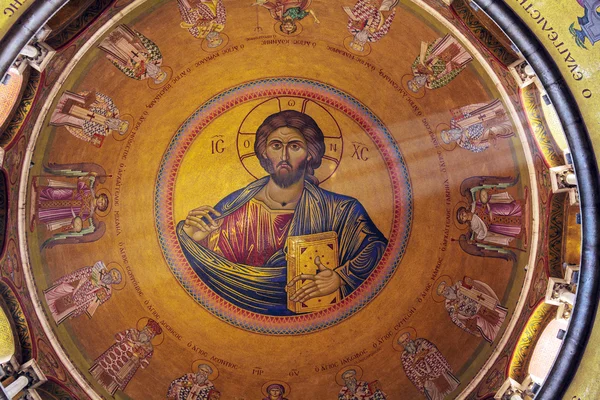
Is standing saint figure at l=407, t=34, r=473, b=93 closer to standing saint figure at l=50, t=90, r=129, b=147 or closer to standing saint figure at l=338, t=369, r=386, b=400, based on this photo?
standing saint figure at l=50, t=90, r=129, b=147

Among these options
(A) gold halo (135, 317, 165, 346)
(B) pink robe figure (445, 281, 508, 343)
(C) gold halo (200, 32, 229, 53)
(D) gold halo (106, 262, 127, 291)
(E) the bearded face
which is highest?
(C) gold halo (200, 32, 229, 53)

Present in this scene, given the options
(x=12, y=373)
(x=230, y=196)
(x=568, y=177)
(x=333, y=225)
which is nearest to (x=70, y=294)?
(x=12, y=373)

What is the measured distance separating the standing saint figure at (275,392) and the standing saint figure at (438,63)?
26.1 ft

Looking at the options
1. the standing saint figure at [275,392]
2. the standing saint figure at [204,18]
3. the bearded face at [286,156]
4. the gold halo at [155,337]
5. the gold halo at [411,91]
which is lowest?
the standing saint figure at [275,392]

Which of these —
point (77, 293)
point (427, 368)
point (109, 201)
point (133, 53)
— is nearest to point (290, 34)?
point (133, 53)

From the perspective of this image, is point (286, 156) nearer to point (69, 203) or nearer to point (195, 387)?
point (69, 203)

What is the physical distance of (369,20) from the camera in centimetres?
1459

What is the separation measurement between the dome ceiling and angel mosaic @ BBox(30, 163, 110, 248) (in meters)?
0.05

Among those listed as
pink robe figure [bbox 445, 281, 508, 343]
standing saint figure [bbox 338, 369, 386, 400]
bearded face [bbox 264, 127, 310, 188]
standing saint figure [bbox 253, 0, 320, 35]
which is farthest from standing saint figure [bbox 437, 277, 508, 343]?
standing saint figure [bbox 253, 0, 320, 35]

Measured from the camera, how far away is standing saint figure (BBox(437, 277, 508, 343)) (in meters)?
15.1

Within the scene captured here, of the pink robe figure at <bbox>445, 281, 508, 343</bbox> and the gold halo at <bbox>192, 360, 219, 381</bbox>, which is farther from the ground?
the pink robe figure at <bbox>445, 281, 508, 343</bbox>

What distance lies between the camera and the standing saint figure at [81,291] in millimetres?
15055

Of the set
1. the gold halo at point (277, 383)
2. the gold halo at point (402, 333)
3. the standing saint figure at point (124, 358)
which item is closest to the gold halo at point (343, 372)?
the gold halo at point (402, 333)

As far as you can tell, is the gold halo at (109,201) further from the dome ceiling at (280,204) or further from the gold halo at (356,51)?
the gold halo at (356,51)
